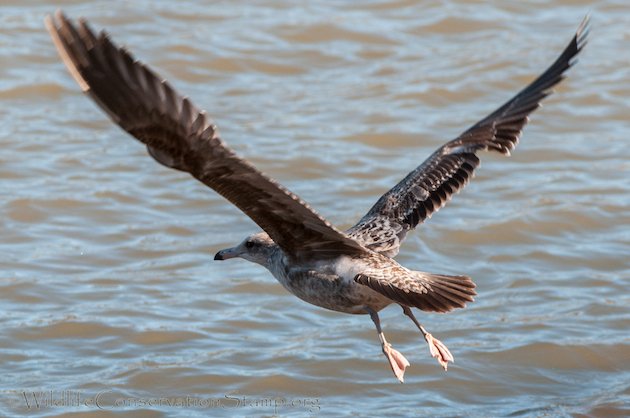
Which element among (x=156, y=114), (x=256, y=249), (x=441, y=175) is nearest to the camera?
(x=156, y=114)

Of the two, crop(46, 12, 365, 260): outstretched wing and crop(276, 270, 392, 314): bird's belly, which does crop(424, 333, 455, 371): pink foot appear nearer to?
crop(276, 270, 392, 314): bird's belly

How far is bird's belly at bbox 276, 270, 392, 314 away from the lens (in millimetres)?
6750

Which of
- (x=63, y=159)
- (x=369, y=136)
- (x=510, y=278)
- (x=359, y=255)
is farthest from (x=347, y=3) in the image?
(x=359, y=255)

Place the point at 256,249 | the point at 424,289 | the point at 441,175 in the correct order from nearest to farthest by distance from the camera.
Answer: the point at 424,289, the point at 256,249, the point at 441,175

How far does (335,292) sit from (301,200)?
0.96m

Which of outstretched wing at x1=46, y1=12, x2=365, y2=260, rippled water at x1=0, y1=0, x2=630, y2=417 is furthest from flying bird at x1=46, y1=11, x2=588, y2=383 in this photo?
rippled water at x1=0, y1=0, x2=630, y2=417

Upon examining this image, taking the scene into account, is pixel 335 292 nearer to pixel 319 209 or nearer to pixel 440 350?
pixel 440 350

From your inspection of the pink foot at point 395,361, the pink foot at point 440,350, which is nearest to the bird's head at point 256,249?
the pink foot at point 395,361

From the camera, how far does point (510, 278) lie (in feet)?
29.8

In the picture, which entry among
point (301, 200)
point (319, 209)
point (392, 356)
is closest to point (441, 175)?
point (392, 356)

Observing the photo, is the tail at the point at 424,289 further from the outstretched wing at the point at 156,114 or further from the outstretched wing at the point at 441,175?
the outstretched wing at the point at 156,114

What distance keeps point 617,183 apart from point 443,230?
167 cm

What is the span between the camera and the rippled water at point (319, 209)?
7691 mm

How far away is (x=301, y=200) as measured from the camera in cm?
596
